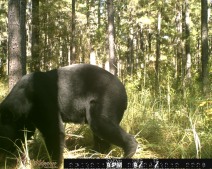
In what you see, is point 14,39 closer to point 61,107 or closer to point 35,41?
point 61,107

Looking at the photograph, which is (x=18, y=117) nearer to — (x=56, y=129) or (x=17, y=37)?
(x=56, y=129)

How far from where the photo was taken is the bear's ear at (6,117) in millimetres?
4270

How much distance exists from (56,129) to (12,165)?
2.65 ft

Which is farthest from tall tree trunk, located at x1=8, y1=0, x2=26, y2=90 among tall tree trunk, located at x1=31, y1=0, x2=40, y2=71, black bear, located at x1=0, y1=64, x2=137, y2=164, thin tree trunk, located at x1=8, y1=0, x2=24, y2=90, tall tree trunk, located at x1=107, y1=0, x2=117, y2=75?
tall tree trunk, located at x1=31, y1=0, x2=40, y2=71

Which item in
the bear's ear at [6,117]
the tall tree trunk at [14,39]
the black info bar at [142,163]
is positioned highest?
the tall tree trunk at [14,39]

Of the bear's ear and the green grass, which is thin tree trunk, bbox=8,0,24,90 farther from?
the bear's ear

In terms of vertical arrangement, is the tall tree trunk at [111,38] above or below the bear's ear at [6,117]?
above

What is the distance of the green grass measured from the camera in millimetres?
4570

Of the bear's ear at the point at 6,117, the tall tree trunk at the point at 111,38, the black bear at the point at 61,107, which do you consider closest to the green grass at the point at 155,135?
the black bear at the point at 61,107

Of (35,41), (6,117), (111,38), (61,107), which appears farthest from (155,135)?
(35,41)

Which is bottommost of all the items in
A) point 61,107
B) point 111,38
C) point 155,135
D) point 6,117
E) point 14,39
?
point 155,135

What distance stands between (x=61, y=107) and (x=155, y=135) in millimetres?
1774

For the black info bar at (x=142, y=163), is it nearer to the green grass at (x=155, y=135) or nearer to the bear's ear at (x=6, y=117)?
the green grass at (x=155, y=135)

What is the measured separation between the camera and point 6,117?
169 inches
